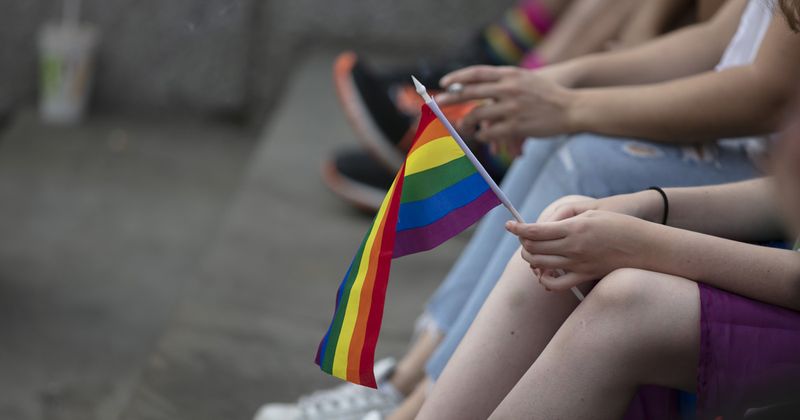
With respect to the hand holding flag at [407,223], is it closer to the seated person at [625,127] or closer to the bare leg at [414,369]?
the seated person at [625,127]

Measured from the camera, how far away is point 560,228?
1315 mm

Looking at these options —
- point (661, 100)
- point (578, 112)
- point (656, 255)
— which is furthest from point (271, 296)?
point (656, 255)

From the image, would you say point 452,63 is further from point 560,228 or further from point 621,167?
point 560,228

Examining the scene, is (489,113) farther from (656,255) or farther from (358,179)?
(358,179)

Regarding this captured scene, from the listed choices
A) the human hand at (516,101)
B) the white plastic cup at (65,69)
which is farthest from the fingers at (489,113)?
the white plastic cup at (65,69)

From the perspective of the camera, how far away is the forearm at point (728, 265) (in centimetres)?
132

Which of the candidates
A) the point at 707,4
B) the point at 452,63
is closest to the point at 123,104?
the point at 452,63

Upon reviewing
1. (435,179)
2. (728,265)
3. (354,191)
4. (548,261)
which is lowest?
(354,191)

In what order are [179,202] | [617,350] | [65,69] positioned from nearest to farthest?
[617,350] → [179,202] → [65,69]

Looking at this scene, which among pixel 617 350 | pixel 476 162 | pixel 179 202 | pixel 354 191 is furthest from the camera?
pixel 179 202

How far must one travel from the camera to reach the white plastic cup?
3801mm

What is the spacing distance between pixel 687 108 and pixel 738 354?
502 mm

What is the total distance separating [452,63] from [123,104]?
154cm

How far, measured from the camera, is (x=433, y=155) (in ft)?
4.60
